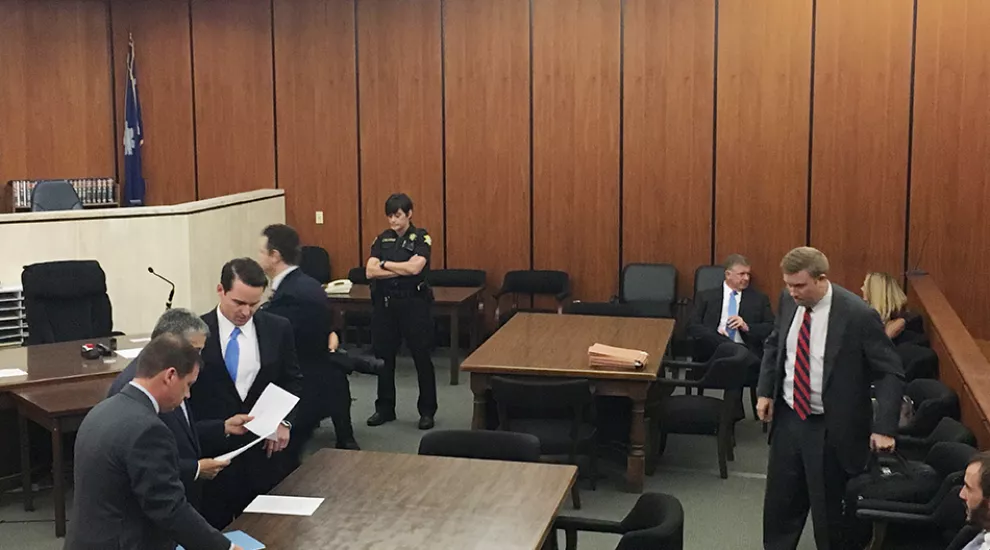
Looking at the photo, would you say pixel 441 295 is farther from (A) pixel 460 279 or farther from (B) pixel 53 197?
(B) pixel 53 197

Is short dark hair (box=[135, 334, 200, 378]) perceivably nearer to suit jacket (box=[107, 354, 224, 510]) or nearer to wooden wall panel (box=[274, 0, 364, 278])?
suit jacket (box=[107, 354, 224, 510])

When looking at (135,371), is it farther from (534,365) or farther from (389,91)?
(389,91)

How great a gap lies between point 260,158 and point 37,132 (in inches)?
107

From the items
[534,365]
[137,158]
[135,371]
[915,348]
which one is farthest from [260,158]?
[135,371]

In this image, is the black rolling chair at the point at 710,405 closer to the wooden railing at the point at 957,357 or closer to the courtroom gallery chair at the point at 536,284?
the wooden railing at the point at 957,357

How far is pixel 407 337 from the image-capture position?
25.5 feet

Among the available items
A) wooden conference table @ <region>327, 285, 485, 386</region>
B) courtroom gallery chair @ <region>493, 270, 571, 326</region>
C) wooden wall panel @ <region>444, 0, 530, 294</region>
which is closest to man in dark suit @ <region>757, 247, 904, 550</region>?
wooden conference table @ <region>327, 285, 485, 386</region>

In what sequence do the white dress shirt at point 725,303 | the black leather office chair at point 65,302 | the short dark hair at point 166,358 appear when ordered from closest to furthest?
1. the short dark hair at point 166,358
2. the black leather office chair at point 65,302
3. the white dress shirt at point 725,303

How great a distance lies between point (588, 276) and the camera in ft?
33.6

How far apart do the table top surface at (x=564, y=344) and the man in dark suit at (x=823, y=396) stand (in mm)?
1187

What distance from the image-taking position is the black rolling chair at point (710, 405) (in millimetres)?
6418

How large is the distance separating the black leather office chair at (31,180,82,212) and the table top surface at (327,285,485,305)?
12.2ft

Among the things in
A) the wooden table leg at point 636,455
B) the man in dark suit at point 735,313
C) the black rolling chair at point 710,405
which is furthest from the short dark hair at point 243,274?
the man in dark suit at point 735,313

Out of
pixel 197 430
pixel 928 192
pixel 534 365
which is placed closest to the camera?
pixel 197 430
